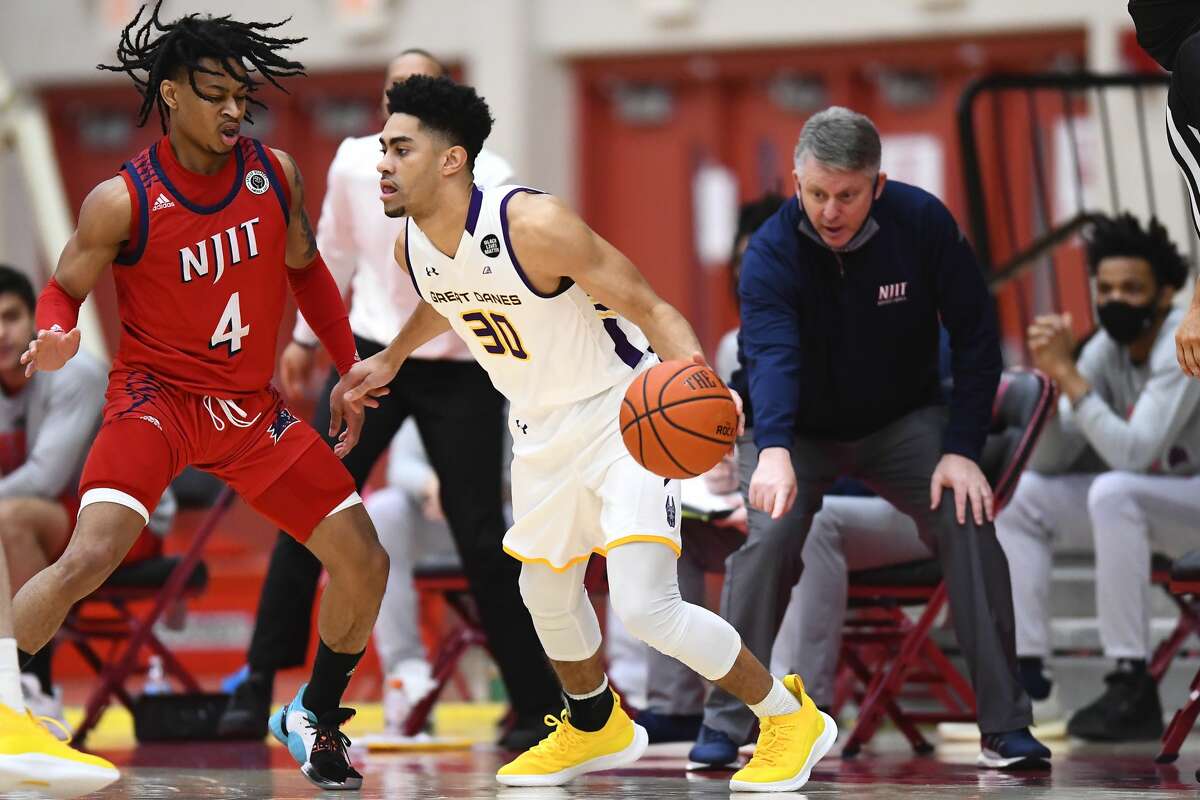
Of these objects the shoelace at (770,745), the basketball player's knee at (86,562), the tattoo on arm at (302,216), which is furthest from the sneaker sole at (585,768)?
the tattoo on arm at (302,216)

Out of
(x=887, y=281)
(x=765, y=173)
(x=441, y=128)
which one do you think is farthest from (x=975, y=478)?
(x=765, y=173)

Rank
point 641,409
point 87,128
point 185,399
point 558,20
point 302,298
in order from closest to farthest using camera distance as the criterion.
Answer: point 641,409, point 185,399, point 302,298, point 558,20, point 87,128

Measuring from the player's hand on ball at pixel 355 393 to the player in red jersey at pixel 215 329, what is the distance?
0.62ft

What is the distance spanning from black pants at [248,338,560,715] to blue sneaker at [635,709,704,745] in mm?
401

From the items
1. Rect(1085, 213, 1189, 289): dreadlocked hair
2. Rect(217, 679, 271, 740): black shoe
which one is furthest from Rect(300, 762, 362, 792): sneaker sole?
Rect(1085, 213, 1189, 289): dreadlocked hair

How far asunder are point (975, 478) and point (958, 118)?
11.0 feet

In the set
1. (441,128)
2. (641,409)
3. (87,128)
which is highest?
(87,128)

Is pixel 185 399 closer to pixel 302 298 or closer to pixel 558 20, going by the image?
pixel 302 298

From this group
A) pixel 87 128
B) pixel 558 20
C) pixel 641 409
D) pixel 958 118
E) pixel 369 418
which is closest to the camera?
pixel 641 409

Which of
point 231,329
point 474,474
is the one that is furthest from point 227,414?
point 474,474

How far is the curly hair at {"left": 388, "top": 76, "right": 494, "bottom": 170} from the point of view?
4664 mm

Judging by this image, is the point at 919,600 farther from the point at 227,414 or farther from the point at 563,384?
the point at 227,414

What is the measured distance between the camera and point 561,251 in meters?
4.46

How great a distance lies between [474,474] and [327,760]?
145 cm
